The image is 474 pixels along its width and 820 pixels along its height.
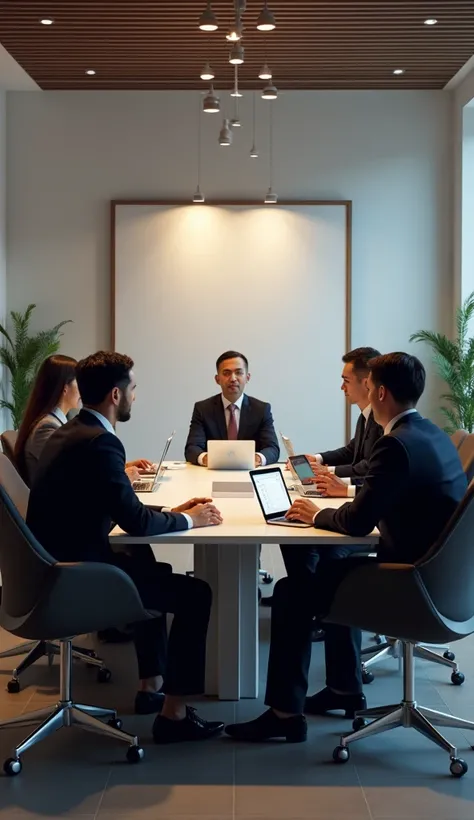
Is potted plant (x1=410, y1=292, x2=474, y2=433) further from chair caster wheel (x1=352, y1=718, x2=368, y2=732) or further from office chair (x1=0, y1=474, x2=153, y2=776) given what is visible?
office chair (x1=0, y1=474, x2=153, y2=776)

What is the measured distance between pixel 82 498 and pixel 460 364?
5.64 meters

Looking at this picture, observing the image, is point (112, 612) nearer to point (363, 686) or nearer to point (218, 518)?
point (218, 518)

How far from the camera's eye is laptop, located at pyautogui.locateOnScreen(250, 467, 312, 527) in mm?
3668

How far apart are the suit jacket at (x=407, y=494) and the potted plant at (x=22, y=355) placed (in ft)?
18.5

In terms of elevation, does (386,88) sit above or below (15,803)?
above

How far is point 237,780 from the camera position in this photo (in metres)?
3.22

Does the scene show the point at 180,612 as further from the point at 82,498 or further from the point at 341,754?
the point at 341,754

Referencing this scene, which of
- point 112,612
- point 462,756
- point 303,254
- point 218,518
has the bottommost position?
point 462,756

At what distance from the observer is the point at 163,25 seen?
22.6 ft

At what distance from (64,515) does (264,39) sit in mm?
5073

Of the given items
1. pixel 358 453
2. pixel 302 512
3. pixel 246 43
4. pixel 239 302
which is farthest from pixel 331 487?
pixel 239 302

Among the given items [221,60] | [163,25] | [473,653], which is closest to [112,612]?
[473,653]

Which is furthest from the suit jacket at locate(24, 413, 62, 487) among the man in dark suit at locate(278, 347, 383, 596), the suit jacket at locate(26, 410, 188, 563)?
the man in dark suit at locate(278, 347, 383, 596)

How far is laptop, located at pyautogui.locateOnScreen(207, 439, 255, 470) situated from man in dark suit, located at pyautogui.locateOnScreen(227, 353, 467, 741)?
1808 millimetres
